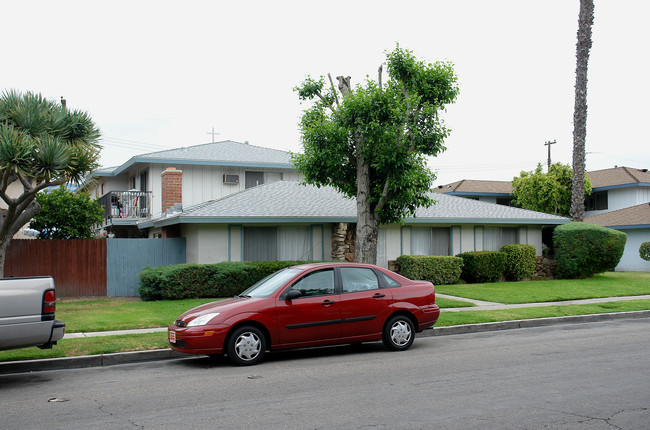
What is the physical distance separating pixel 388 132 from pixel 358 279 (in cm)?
→ 683

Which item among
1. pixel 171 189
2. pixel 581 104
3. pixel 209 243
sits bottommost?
pixel 209 243

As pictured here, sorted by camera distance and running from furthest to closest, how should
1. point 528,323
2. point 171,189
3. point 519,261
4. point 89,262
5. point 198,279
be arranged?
point 519,261 → point 171,189 → point 89,262 → point 198,279 → point 528,323

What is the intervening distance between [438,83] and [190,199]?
1336cm

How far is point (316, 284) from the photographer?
971cm

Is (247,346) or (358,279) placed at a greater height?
(358,279)

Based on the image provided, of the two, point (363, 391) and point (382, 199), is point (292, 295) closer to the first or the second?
point (363, 391)

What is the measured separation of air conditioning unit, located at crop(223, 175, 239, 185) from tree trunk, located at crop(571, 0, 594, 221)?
15.1 m

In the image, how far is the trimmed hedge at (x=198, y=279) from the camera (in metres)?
17.4

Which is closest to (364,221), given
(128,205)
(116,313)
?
(116,313)

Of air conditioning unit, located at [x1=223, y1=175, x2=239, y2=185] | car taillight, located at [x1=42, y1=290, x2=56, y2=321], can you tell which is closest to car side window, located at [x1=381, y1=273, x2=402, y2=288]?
car taillight, located at [x1=42, y1=290, x2=56, y2=321]

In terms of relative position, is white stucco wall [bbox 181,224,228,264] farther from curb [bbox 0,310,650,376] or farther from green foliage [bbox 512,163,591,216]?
green foliage [bbox 512,163,591,216]

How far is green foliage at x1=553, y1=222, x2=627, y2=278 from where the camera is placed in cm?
2333

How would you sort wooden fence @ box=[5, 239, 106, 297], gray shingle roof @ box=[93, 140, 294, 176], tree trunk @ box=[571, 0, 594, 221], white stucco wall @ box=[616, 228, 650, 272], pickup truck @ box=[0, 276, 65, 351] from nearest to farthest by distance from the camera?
pickup truck @ box=[0, 276, 65, 351] → wooden fence @ box=[5, 239, 106, 297] → tree trunk @ box=[571, 0, 594, 221] → gray shingle roof @ box=[93, 140, 294, 176] → white stucco wall @ box=[616, 228, 650, 272]

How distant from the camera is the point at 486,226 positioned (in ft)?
79.3
